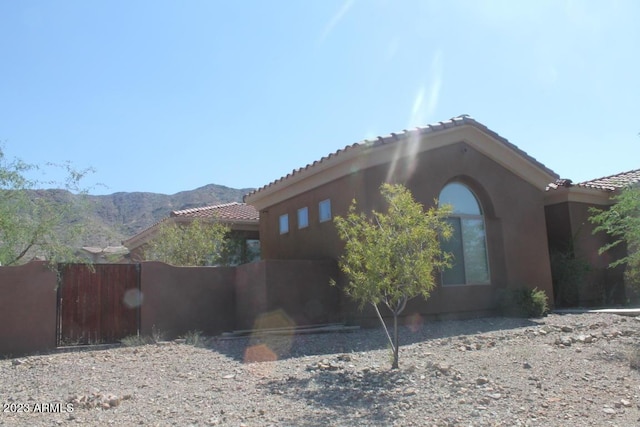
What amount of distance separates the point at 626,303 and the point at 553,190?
3972mm

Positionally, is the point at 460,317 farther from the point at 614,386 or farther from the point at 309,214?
the point at 614,386

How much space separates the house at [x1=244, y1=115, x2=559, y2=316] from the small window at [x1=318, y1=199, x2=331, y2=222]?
0.08ft

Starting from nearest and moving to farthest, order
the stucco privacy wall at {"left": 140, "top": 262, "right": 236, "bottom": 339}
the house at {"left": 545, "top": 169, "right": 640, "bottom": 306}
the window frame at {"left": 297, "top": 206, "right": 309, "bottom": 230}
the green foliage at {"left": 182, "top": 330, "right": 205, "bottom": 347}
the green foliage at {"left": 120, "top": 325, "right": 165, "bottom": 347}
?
the green foliage at {"left": 182, "top": 330, "right": 205, "bottom": 347} → the green foliage at {"left": 120, "top": 325, "right": 165, "bottom": 347} → the stucco privacy wall at {"left": 140, "top": 262, "right": 236, "bottom": 339} → the window frame at {"left": 297, "top": 206, "right": 309, "bottom": 230} → the house at {"left": 545, "top": 169, "right": 640, "bottom": 306}

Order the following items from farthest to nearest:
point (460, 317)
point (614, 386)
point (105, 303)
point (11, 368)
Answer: point (460, 317), point (105, 303), point (11, 368), point (614, 386)

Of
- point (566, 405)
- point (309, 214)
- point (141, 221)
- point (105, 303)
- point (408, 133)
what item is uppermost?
point (141, 221)

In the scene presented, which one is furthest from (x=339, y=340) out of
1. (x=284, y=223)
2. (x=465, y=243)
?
(x=284, y=223)

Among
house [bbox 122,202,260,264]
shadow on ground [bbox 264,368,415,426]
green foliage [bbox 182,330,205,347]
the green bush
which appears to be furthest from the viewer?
house [bbox 122,202,260,264]

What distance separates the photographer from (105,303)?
1224 cm

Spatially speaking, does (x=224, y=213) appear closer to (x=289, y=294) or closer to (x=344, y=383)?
(x=289, y=294)

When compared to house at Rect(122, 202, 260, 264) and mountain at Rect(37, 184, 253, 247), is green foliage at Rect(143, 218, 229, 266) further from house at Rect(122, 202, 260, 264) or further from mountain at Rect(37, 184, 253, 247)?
mountain at Rect(37, 184, 253, 247)

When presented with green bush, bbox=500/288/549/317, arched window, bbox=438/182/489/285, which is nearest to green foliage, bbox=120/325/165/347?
arched window, bbox=438/182/489/285

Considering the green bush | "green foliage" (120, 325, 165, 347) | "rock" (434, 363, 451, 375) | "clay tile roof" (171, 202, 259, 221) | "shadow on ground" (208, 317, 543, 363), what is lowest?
"rock" (434, 363, 451, 375)

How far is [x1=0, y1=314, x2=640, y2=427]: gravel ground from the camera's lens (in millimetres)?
5938

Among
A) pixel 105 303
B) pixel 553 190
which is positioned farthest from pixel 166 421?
pixel 553 190
